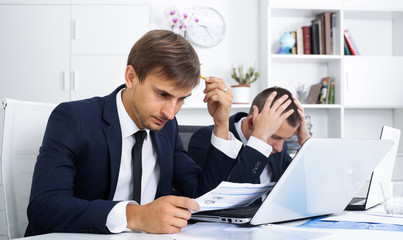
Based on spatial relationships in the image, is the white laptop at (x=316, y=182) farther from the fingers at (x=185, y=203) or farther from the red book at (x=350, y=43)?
the red book at (x=350, y=43)

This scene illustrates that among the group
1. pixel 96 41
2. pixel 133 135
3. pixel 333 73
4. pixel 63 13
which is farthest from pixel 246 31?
pixel 133 135

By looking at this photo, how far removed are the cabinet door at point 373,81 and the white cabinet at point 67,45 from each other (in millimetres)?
1662

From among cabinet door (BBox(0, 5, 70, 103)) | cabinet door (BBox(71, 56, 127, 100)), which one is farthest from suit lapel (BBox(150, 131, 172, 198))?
cabinet door (BBox(0, 5, 70, 103))

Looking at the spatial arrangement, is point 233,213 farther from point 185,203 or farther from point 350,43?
point 350,43

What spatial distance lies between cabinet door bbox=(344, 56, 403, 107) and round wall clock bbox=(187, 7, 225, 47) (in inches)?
40.9

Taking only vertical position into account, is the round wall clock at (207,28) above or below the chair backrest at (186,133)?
above

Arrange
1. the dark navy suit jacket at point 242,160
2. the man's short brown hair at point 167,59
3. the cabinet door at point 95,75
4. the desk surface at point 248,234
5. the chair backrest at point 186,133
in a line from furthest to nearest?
the cabinet door at point 95,75
the chair backrest at point 186,133
the dark navy suit jacket at point 242,160
the man's short brown hair at point 167,59
the desk surface at point 248,234

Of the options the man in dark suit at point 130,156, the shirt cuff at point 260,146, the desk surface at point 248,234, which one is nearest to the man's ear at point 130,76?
the man in dark suit at point 130,156

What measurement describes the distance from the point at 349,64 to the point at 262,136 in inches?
98.0

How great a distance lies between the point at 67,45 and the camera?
3648 millimetres

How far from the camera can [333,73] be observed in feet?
12.8

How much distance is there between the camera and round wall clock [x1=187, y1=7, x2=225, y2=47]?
12.6 feet

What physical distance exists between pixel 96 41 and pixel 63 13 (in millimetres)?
332

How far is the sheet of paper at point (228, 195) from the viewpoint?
1.05 m
